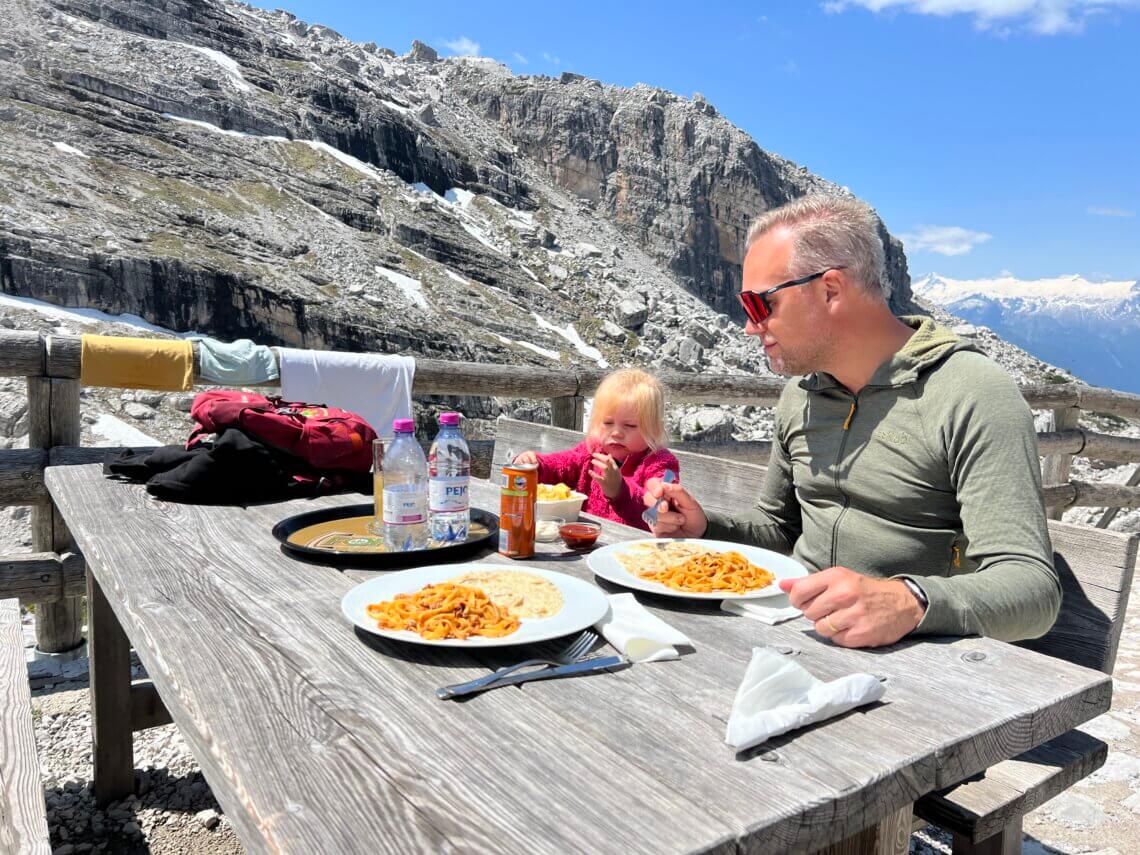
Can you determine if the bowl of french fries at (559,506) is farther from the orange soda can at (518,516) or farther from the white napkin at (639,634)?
the white napkin at (639,634)

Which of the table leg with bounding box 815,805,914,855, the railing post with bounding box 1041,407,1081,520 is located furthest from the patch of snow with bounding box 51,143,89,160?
the table leg with bounding box 815,805,914,855

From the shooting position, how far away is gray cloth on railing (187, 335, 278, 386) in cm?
389

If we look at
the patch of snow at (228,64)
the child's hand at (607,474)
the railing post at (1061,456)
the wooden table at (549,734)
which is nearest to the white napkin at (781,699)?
the wooden table at (549,734)

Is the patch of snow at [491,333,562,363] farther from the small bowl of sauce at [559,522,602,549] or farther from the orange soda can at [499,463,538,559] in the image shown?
the orange soda can at [499,463,538,559]

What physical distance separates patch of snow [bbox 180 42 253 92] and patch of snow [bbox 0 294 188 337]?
39563 mm

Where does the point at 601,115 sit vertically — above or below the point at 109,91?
above

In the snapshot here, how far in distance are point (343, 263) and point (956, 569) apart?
196 ft

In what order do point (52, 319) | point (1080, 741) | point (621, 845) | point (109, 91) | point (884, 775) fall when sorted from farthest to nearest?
point (109, 91) → point (52, 319) → point (1080, 741) → point (884, 775) → point (621, 845)

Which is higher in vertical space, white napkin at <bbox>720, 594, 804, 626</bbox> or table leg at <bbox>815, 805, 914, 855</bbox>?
white napkin at <bbox>720, 594, 804, 626</bbox>

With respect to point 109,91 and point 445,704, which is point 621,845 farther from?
point 109,91

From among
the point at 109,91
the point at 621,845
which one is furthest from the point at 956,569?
the point at 109,91

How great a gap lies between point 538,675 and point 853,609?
56cm

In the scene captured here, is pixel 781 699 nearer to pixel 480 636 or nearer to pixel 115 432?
pixel 480 636

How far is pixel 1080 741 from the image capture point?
1.80 meters
